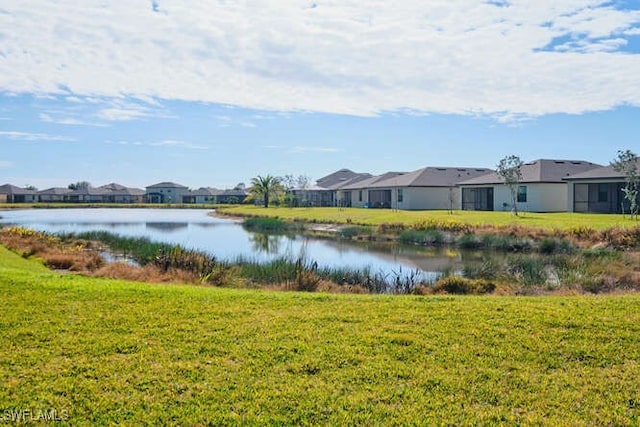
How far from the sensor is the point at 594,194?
39594mm

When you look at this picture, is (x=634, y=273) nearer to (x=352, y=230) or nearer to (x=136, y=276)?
(x=136, y=276)

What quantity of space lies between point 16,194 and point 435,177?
7308 centimetres

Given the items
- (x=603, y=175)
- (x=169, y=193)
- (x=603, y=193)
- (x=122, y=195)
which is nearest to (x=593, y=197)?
(x=603, y=193)

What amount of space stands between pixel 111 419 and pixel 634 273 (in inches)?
534

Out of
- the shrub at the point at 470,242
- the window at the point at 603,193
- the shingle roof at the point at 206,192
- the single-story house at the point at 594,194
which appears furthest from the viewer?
the shingle roof at the point at 206,192

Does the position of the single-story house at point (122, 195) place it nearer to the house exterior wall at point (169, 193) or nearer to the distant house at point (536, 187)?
the house exterior wall at point (169, 193)

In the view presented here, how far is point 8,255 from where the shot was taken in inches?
635

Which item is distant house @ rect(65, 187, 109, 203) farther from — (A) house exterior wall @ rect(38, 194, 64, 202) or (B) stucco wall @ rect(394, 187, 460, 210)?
(B) stucco wall @ rect(394, 187, 460, 210)

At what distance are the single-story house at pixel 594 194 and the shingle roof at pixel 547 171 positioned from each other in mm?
1623

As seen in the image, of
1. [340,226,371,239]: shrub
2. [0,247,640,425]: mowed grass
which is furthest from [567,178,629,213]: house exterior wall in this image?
[0,247,640,425]: mowed grass

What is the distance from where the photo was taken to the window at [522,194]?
40938mm

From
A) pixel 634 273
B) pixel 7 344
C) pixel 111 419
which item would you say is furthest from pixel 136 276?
pixel 634 273

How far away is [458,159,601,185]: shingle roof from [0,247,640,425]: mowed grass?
34271mm

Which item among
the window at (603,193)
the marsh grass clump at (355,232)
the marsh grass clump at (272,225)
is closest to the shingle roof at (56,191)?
the marsh grass clump at (272,225)
